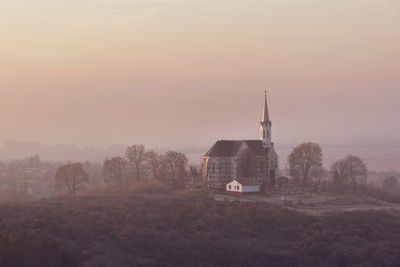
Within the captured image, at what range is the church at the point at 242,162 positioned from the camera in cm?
7125

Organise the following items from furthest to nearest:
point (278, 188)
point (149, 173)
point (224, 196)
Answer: point (149, 173)
point (278, 188)
point (224, 196)

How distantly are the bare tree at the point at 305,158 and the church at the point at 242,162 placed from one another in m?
3.62

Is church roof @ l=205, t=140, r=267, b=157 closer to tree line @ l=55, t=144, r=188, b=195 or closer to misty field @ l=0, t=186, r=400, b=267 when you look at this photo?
tree line @ l=55, t=144, r=188, b=195

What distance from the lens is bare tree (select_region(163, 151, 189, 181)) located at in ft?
248

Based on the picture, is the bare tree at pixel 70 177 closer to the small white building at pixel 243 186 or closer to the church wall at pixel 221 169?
the church wall at pixel 221 169

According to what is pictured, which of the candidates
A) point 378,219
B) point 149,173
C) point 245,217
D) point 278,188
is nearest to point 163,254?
point 245,217

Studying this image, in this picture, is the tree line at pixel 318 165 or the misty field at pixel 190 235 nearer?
the misty field at pixel 190 235

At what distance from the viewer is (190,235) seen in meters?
39.6

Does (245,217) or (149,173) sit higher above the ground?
(149,173)

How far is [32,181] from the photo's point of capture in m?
128

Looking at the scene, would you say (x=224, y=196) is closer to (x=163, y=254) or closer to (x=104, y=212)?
(x=104, y=212)

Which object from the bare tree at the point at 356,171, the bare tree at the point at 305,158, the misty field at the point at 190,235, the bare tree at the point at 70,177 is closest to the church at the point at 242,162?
the bare tree at the point at 305,158

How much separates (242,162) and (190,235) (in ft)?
107

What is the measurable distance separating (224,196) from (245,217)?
1710 cm
